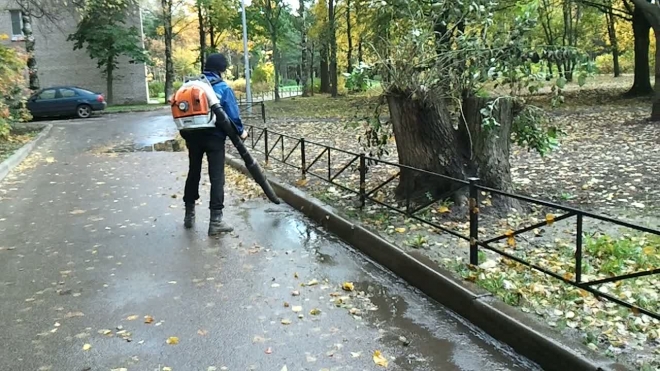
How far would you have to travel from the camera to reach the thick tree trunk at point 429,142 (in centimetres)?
664

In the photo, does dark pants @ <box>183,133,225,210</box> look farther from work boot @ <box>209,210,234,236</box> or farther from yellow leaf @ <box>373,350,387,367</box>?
yellow leaf @ <box>373,350,387,367</box>

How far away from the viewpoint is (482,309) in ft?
13.5

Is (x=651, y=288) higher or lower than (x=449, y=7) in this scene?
lower

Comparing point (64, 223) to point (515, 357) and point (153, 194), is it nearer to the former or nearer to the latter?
point (153, 194)

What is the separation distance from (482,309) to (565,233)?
2.24 m

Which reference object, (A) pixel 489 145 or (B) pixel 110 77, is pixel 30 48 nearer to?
(B) pixel 110 77

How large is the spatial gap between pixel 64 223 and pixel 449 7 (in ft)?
18.0

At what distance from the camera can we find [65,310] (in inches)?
181

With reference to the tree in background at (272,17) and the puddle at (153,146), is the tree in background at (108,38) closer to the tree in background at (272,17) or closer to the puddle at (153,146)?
the tree in background at (272,17)

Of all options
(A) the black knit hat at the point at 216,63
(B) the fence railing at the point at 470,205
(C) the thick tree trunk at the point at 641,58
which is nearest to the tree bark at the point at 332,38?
(C) the thick tree trunk at the point at 641,58

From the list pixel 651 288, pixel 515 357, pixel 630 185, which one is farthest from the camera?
pixel 630 185

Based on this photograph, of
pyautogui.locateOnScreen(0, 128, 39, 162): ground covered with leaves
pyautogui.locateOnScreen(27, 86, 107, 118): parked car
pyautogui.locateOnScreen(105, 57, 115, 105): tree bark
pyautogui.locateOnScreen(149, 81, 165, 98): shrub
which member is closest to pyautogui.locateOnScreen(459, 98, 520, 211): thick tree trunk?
pyautogui.locateOnScreen(0, 128, 39, 162): ground covered with leaves

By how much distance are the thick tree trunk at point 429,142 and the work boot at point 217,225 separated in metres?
2.14

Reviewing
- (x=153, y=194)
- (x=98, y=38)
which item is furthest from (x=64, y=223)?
(x=98, y=38)
